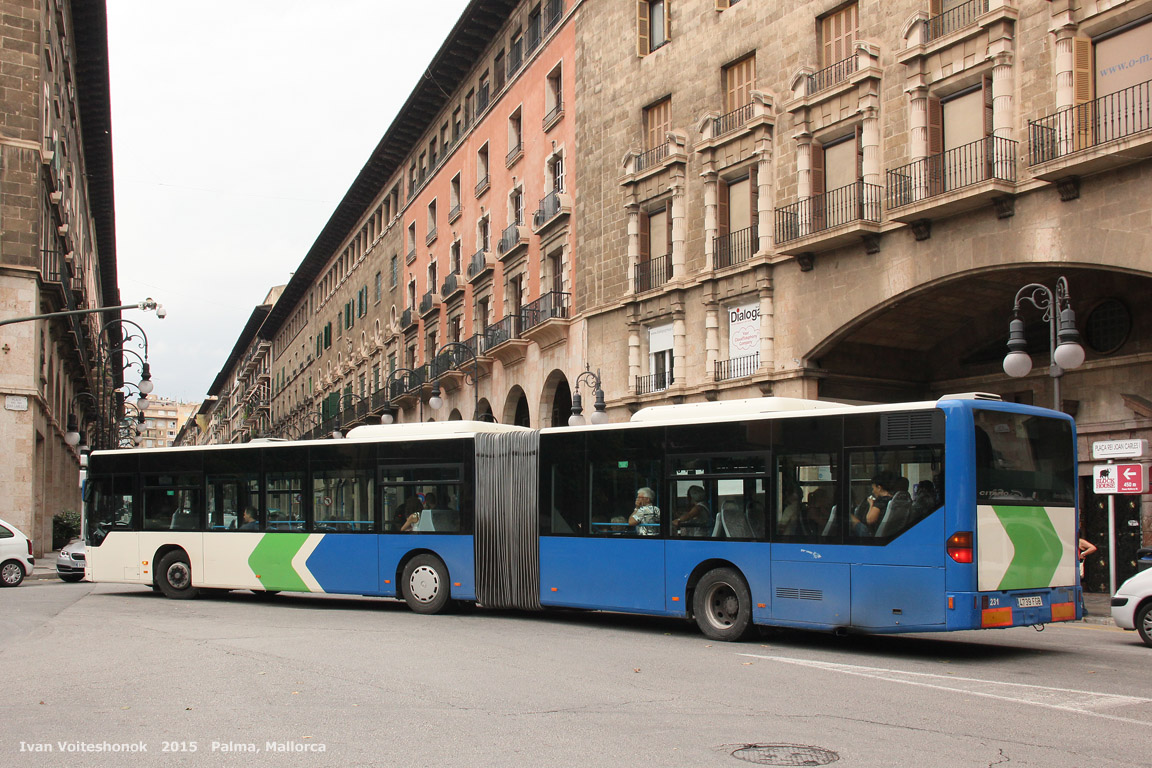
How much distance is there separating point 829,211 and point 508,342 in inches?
628

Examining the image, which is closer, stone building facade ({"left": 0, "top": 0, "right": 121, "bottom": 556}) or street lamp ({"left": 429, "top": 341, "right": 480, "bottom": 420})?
stone building facade ({"left": 0, "top": 0, "right": 121, "bottom": 556})

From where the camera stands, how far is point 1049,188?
803 inches

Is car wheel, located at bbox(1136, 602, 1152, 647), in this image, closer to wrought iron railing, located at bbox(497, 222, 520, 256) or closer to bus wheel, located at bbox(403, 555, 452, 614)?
bus wheel, located at bbox(403, 555, 452, 614)

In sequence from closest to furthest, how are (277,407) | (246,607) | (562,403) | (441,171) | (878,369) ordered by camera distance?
1. (246,607)
2. (878,369)
3. (562,403)
4. (441,171)
5. (277,407)

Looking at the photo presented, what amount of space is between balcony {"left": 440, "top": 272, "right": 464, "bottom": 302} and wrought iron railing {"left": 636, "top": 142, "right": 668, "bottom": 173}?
15723 millimetres

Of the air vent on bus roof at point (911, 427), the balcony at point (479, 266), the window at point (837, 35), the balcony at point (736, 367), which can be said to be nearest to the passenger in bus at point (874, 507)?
the air vent on bus roof at point (911, 427)

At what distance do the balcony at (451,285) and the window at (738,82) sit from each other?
1962cm

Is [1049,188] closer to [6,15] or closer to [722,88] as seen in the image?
[722,88]

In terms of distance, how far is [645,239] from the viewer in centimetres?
3247

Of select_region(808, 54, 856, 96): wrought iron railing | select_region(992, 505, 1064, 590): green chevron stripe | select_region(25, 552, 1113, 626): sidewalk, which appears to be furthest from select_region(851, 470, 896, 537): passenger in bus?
select_region(808, 54, 856, 96): wrought iron railing

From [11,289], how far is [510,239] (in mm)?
16535

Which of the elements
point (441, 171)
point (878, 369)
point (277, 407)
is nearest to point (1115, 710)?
point (878, 369)

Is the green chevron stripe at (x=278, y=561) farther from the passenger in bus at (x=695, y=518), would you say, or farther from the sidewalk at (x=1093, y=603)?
the sidewalk at (x=1093, y=603)

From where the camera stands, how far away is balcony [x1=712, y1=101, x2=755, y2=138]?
28.1 meters
